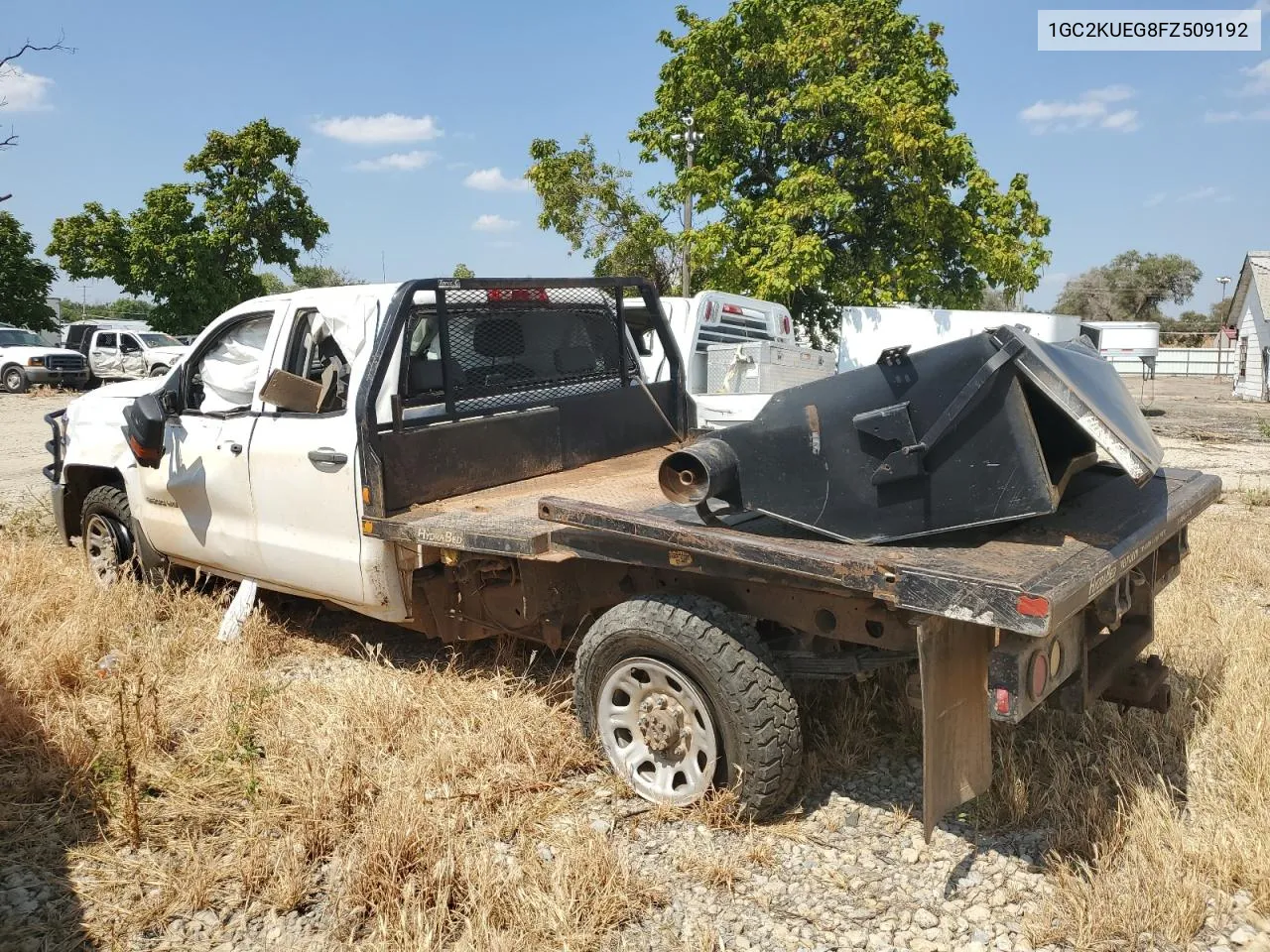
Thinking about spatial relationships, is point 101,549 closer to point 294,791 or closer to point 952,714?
point 294,791

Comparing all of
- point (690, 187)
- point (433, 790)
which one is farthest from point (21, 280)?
point (433, 790)

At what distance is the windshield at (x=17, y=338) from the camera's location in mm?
27195

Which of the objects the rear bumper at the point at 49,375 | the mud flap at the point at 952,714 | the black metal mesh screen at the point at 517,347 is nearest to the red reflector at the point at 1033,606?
the mud flap at the point at 952,714

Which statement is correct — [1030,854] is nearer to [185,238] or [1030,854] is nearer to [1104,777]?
[1104,777]

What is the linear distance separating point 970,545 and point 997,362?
612 millimetres

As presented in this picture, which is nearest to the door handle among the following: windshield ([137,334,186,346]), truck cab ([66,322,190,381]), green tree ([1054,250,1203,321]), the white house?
truck cab ([66,322,190,381])

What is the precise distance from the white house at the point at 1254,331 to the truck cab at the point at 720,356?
23.3m

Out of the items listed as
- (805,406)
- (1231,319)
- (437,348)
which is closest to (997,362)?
(805,406)

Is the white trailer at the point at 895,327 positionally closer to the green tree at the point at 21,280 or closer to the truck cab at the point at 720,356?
the truck cab at the point at 720,356

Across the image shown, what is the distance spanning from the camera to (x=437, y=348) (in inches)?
192

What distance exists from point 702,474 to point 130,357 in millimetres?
27863

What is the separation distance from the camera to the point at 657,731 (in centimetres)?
347

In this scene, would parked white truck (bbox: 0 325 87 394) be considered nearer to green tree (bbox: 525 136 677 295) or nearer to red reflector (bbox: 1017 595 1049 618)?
green tree (bbox: 525 136 677 295)

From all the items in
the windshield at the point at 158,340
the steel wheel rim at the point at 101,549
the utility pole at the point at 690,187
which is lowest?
the steel wheel rim at the point at 101,549
